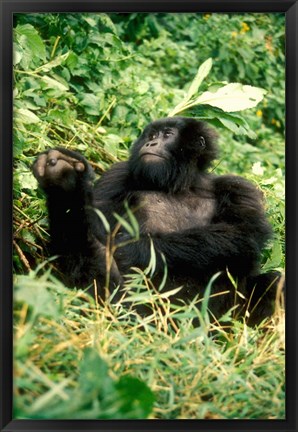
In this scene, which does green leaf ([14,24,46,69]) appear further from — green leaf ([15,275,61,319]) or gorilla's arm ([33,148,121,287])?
green leaf ([15,275,61,319])

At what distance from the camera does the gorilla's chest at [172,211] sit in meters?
3.59

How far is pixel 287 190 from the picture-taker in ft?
9.58

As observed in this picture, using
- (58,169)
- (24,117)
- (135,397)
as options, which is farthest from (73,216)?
(135,397)

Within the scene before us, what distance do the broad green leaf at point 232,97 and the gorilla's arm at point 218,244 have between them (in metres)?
0.47

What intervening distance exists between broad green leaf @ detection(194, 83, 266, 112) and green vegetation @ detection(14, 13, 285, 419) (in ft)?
0.04

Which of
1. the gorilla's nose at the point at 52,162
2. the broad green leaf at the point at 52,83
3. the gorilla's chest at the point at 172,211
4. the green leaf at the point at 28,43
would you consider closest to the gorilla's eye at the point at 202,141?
the gorilla's chest at the point at 172,211

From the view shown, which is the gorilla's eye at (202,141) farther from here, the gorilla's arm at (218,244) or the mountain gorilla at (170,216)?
the gorilla's arm at (218,244)

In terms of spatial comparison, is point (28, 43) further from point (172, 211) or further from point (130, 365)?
point (130, 365)

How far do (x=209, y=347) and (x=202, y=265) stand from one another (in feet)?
2.14

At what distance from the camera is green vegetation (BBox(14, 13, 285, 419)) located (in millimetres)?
2486

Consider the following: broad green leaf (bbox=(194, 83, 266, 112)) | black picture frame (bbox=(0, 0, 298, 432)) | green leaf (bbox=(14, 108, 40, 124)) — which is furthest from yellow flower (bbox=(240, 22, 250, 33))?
black picture frame (bbox=(0, 0, 298, 432))

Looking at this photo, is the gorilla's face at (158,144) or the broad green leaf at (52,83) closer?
the gorilla's face at (158,144)
